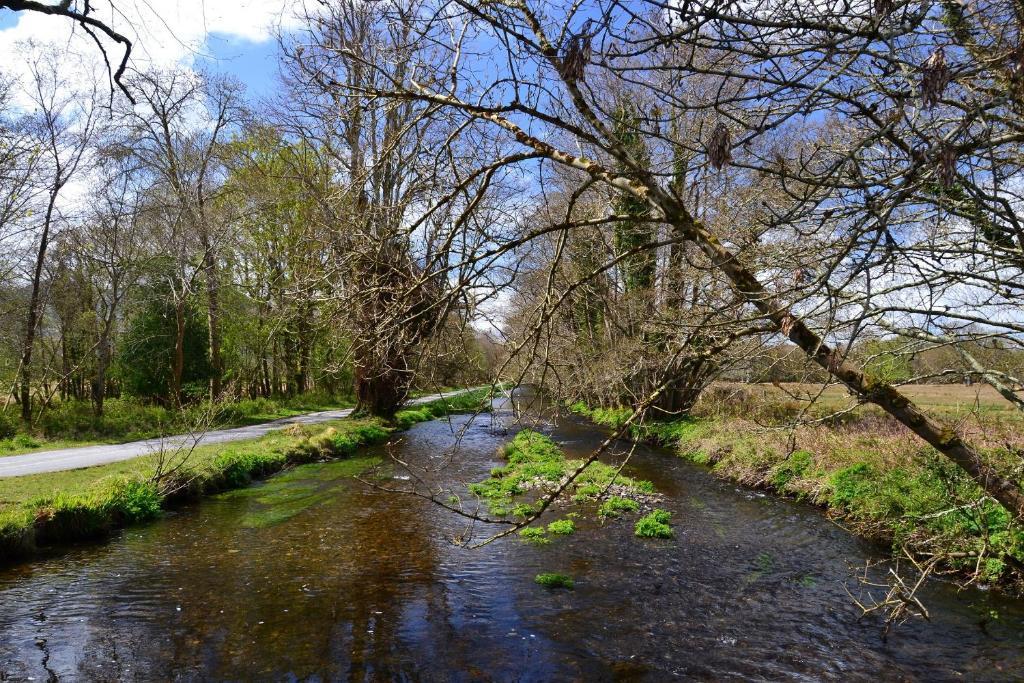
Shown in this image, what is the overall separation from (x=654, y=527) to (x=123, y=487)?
29.2 ft

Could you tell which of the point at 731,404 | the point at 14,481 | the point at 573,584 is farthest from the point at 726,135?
the point at 731,404

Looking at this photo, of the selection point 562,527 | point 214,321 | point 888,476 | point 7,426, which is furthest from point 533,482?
point 214,321

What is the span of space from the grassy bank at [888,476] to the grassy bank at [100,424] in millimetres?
11362

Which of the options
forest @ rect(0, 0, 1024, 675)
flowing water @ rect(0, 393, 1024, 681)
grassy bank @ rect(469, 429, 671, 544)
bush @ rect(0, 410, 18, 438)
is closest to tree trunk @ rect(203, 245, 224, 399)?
forest @ rect(0, 0, 1024, 675)

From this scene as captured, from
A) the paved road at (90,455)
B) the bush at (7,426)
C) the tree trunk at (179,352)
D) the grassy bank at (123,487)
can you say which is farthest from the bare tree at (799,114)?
the tree trunk at (179,352)

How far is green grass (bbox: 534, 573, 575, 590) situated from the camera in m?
7.89

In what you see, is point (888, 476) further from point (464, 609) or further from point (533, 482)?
point (464, 609)

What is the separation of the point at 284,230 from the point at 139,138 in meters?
5.95

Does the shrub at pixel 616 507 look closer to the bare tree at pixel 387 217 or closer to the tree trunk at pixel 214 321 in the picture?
the bare tree at pixel 387 217

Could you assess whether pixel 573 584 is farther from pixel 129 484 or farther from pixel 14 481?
pixel 14 481

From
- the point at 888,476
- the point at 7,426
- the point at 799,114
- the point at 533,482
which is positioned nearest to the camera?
the point at 799,114

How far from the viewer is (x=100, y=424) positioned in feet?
58.3

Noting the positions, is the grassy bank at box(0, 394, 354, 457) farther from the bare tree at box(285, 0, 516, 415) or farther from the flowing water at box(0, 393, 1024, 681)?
the bare tree at box(285, 0, 516, 415)

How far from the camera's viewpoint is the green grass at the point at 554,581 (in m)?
7.89
